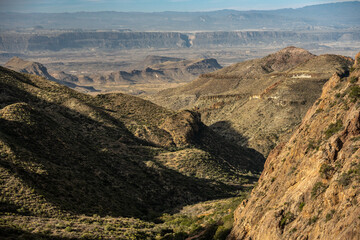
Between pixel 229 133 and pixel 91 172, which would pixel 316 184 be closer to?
pixel 91 172

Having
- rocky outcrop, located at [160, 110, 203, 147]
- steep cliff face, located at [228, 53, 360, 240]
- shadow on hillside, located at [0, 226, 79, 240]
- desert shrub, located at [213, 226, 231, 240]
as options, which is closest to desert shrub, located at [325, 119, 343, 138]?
steep cliff face, located at [228, 53, 360, 240]

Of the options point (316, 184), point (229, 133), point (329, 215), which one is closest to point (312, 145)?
point (316, 184)

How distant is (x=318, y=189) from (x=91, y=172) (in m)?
27.5

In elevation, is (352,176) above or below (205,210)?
above

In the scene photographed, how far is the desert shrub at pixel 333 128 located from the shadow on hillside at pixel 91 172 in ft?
67.9

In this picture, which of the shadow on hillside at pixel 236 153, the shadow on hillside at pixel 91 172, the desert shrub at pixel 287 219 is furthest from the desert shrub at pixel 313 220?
the shadow on hillside at pixel 236 153

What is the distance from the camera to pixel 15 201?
32.2m

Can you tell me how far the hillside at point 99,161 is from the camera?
110 feet

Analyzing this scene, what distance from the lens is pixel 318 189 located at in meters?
21.8

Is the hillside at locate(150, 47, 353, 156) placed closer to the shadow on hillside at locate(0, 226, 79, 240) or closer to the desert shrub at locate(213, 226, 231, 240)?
the desert shrub at locate(213, 226, 231, 240)

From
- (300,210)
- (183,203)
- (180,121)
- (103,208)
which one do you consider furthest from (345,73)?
(300,210)

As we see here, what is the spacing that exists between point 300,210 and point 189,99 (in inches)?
4898

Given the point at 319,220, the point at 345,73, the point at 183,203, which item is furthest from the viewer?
the point at 345,73

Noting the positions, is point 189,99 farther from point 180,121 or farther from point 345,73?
point 180,121
